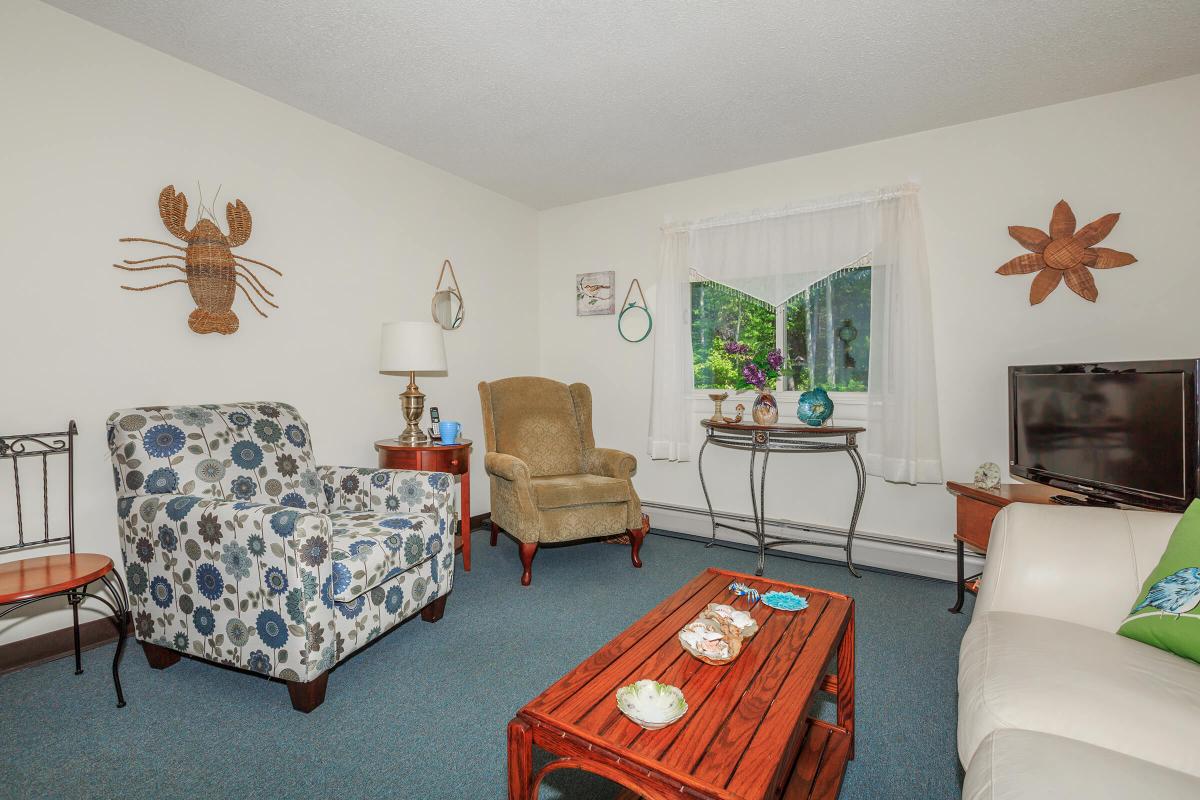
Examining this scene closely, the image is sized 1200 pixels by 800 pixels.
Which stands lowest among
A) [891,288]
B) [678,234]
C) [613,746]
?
[613,746]

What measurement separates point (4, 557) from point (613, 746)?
2.42 metres

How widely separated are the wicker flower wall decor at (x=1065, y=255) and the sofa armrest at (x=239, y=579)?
348cm

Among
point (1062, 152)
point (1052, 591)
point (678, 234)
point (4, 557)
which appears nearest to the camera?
point (1052, 591)

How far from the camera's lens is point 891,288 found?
3152mm

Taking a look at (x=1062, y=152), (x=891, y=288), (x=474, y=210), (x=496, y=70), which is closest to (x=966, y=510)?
(x=891, y=288)

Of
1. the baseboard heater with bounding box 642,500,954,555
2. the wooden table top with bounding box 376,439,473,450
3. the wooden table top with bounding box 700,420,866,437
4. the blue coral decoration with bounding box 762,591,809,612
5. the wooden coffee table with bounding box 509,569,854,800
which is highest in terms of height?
the wooden table top with bounding box 700,420,866,437

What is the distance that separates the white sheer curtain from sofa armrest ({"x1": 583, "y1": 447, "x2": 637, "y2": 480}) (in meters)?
0.50

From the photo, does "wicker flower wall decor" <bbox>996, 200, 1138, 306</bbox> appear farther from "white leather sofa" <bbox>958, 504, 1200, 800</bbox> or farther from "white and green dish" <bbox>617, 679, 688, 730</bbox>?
"white and green dish" <bbox>617, 679, 688, 730</bbox>

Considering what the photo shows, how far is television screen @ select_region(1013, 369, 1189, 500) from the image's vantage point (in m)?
1.81

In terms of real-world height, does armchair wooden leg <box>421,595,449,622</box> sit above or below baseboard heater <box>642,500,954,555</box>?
below

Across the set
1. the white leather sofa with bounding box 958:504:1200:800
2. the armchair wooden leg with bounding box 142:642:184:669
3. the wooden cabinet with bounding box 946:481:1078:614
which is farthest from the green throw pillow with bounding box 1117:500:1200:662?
the armchair wooden leg with bounding box 142:642:184:669

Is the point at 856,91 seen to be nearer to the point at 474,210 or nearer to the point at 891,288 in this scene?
the point at 891,288

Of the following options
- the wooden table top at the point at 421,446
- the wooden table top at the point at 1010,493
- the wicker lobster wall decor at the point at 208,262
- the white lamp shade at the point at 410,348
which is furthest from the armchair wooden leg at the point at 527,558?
the wooden table top at the point at 1010,493

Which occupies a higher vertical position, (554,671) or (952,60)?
(952,60)
